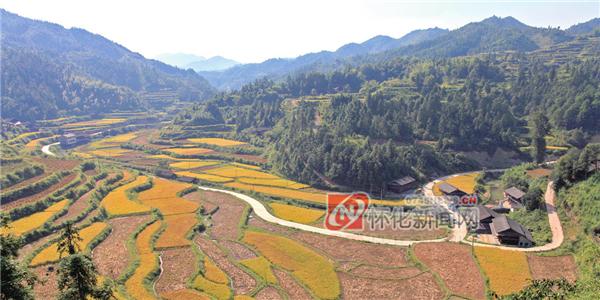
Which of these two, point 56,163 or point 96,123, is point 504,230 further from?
point 96,123

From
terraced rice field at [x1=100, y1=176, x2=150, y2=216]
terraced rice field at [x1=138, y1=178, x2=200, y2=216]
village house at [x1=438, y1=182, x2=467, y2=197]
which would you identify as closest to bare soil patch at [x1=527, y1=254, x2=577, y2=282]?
village house at [x1=438, y1=182, x2=467, y2=197]

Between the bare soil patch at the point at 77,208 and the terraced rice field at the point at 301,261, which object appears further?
the bare soil patch at the point at 77,208

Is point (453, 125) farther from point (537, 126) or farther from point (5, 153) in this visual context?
point (5, 153)

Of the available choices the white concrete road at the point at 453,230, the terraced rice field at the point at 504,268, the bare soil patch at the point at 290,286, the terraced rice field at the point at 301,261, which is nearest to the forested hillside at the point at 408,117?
the white concrete road at the point at 453,230

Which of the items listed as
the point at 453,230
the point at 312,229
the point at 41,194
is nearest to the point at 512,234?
the point at 453,230

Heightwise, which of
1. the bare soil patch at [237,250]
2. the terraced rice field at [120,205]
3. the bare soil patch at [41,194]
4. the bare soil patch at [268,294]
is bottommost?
the bare soil patch at [237,250]

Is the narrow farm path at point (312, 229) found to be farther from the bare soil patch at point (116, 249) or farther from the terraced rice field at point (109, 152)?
the terraced rice field at point (109, 152)
